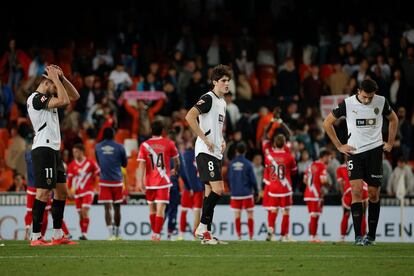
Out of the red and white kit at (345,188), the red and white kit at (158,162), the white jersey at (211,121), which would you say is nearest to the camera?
the white jersey at (211,121)

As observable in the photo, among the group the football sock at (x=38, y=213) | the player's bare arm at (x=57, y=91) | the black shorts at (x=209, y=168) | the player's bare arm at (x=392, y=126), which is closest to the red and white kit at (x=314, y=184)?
the player's bare arm at (x=392, y=126)

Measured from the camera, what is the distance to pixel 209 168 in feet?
51.1

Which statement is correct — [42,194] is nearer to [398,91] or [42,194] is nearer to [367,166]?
[367,166]

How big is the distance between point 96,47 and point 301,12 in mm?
6255

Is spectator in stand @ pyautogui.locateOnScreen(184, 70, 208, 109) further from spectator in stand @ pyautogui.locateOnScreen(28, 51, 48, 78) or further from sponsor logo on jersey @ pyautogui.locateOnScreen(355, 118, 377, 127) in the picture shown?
sponsor logo on jersey @ pyautogui.locateOnScreen(355, 118, 377, 127)

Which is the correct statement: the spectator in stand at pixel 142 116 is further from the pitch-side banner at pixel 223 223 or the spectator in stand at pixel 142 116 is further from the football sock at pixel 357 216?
the football sock at pixel 357 216

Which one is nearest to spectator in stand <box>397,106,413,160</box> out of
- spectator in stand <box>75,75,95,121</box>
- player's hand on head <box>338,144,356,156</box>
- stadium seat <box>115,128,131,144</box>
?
stadium seat <box>115,128,131,144</box>

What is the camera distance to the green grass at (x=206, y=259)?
12375mm

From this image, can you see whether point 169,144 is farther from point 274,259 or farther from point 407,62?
point 407,62

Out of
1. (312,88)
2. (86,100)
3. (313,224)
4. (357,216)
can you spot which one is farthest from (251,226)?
(357,216)

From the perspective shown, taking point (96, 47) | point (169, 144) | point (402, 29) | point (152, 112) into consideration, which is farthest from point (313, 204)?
point (96, 47)

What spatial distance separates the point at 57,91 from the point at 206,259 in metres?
3.60

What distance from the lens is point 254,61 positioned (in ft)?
101

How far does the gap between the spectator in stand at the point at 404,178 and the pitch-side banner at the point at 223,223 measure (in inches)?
32.4
